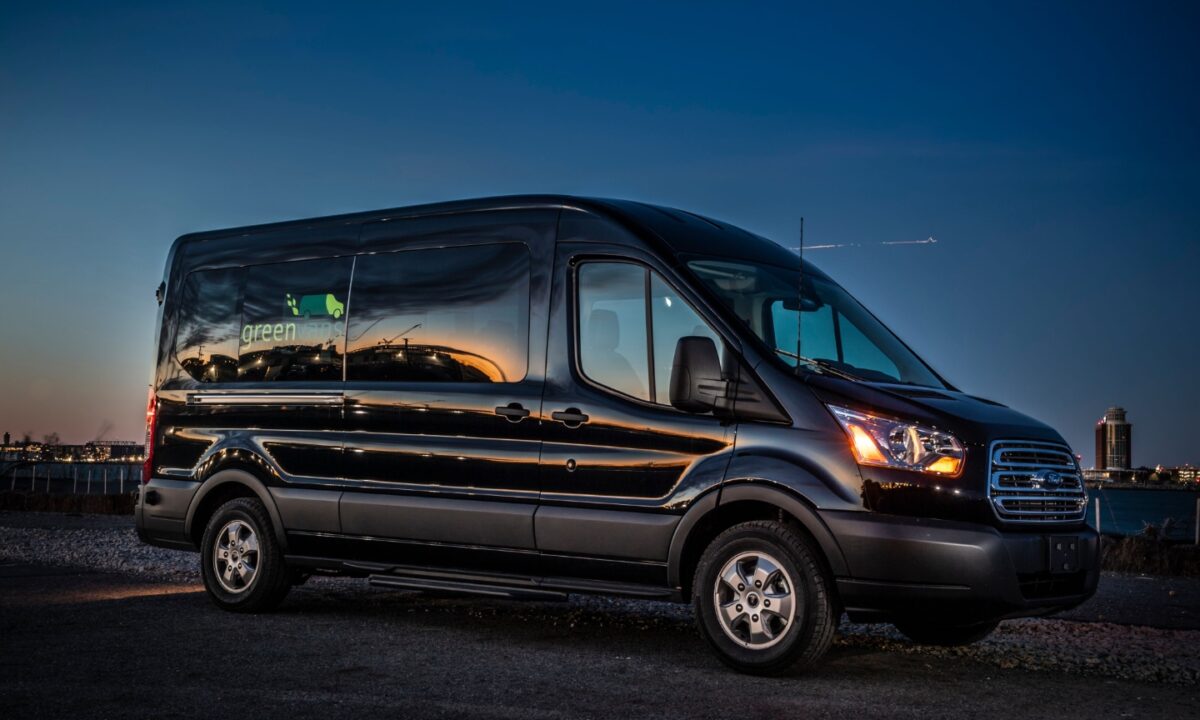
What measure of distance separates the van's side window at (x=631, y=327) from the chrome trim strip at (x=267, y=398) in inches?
85.0

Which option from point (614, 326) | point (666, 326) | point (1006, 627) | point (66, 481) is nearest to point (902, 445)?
point (666, 326)

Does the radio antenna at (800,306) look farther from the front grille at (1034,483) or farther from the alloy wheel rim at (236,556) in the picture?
the alloy wheel rim at (236,556)

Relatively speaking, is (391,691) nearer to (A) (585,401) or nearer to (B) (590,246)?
(A) (585,401)

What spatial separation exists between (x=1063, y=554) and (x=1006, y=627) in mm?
2619

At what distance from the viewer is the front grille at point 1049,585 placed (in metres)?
6.44

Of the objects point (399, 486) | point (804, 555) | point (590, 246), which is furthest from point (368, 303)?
point (804, 555)

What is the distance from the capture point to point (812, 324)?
24.8ft

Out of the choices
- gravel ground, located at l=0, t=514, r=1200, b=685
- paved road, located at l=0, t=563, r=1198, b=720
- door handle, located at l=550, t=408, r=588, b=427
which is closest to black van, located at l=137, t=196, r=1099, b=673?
door handle, located at l=550, t=408, r=588, b=427

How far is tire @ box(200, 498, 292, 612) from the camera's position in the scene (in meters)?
9.04

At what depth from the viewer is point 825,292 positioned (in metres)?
8.06

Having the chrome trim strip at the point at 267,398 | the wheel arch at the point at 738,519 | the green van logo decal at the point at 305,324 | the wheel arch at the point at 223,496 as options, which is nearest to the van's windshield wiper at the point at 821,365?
the wheel arch at the point at 738,519

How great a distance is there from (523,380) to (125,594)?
4.41 m

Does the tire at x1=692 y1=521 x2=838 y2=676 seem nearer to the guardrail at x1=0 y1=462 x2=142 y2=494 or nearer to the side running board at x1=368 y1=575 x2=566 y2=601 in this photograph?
the side running board at x1=368 y1=575 x2=566 y2=601

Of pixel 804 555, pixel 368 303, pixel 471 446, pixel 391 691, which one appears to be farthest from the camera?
pixel 368 303
